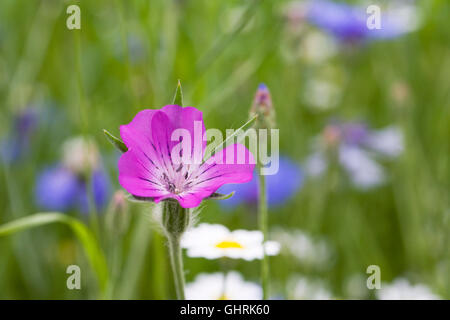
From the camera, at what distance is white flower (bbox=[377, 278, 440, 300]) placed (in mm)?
832

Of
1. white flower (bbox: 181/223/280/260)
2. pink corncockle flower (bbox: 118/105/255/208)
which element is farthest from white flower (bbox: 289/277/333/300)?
pink corncockle flower (bbox: 118/105/255/208)

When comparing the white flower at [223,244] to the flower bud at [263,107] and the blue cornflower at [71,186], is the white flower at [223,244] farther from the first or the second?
the blue cornflower at [71,186]

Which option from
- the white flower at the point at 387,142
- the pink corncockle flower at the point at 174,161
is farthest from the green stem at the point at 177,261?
the white flower at the point at 387,142

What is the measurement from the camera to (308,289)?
2.92ft

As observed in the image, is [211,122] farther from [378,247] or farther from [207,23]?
[378,247]

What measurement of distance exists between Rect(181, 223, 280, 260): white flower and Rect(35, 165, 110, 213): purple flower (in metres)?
0.47

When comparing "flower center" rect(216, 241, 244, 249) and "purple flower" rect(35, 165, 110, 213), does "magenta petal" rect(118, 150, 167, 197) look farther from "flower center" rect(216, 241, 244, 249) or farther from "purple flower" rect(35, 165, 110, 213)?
"purple flower" rect(35, 165, 110, 213)

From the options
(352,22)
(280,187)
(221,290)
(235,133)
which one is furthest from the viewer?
(352,22)

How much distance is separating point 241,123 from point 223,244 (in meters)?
0.52

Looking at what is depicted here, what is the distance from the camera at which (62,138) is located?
1.45 meters

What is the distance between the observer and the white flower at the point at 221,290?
2.32 ft

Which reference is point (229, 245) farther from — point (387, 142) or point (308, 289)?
point (387, 142)

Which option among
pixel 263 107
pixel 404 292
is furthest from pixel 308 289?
pixel 263 107
